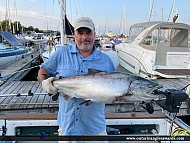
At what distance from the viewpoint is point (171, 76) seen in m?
8.76

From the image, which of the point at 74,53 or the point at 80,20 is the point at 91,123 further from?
the point at 80,20

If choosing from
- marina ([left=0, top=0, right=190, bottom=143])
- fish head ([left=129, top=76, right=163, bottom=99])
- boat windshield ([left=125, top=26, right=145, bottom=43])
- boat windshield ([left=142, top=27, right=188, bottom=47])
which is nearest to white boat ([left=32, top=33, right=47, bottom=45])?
boat windshield ([left=125, top=26, right=145, bottom=43])

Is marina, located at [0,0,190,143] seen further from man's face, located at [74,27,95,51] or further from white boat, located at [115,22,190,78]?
man's face, located at [74,27,95,51]

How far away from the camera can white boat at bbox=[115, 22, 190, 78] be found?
30.6 ft

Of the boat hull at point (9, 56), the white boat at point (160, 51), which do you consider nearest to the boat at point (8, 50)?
the boat hull at point (9, 56)

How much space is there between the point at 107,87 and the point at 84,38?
594mm

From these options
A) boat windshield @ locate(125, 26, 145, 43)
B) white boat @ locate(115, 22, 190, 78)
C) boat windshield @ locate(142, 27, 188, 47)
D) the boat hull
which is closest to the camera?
white boat @ locate(115, 22, 190, 78)

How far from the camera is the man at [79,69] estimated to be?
2.35 metres

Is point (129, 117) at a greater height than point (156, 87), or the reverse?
point (156, 87)

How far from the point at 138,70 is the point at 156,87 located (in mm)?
8204

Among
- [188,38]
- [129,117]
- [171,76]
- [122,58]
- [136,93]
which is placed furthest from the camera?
[122,58]

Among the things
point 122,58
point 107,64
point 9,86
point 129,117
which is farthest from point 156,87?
point 122,58

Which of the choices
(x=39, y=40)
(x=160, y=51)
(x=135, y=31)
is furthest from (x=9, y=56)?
(x=39, y=40)

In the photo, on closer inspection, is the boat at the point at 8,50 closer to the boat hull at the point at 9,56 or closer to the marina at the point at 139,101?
the boat hull at the point at 9,56
